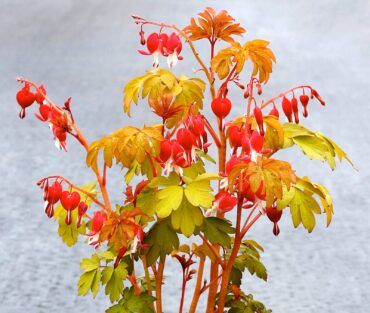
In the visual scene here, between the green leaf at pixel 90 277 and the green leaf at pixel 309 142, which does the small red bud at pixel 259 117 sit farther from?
the green leaf at pixel 90 277

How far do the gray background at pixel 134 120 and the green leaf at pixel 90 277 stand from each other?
36.9 inches

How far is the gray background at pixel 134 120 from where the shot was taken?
7.89 feet

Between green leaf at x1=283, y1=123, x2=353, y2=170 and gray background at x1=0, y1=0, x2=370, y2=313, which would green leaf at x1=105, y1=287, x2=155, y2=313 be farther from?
gray background at x1=0, y1=0, x2=370, y2=313

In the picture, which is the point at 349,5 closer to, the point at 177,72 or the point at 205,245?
the point at 177,72

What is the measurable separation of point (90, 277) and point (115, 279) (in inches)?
2.2

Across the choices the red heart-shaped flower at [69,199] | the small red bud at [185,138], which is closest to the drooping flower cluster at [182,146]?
the small red bud at [185,138]

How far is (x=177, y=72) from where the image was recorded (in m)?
4.00

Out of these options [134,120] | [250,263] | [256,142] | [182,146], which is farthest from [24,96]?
[134,120]

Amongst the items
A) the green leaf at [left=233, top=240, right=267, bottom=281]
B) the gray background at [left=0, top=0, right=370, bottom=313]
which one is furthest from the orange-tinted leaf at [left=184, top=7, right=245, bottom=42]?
the gray background at [left=0, top=0, right=370, bottom=313]

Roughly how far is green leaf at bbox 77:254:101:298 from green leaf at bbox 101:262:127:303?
2cm

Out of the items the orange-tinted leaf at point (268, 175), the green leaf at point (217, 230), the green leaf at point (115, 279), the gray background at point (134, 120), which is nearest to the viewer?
the orange-tinted leaf at point (268, 175)

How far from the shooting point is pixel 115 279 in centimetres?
132

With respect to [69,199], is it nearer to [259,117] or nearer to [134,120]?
[259,117]

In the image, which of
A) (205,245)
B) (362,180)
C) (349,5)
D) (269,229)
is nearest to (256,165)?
(205,245)
